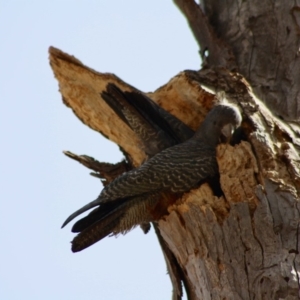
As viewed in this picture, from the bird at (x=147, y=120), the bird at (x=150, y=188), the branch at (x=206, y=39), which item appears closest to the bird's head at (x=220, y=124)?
the bird at (x=150, y=188)

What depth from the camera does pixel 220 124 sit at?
3984 mm

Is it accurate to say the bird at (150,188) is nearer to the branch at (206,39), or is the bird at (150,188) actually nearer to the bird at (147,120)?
the bird at (147,120)

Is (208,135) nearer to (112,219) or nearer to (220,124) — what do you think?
(220,124)

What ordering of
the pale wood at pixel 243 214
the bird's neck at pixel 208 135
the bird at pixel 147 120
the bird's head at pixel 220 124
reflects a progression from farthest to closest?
the bird at pixel 147 120 → the bird's neck at pixel 208 135 → the bird's head at pixel 220 124 → the pale wood at pixel 243 214

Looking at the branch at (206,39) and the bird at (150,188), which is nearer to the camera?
the bird at (150,188)

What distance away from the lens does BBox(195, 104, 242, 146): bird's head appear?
3.90m

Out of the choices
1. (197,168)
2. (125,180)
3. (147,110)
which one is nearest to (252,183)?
(197,168)

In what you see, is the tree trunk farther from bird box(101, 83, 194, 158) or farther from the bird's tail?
the bird's tail

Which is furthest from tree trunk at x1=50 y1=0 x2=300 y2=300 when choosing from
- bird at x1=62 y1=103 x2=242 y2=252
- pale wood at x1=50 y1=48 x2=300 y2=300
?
bird at x1=62 y1=103 x2=242 y2=252

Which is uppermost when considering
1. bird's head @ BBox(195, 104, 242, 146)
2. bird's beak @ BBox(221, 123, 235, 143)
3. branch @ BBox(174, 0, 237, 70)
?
branch @ BBox(174, 0, 237, 70)

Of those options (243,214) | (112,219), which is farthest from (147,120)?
(243,214)

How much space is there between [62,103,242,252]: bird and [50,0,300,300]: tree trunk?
0.12 metres

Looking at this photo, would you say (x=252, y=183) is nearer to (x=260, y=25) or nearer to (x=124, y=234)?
(x=124, y=234)

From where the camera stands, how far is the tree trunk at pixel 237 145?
10.6 ft
